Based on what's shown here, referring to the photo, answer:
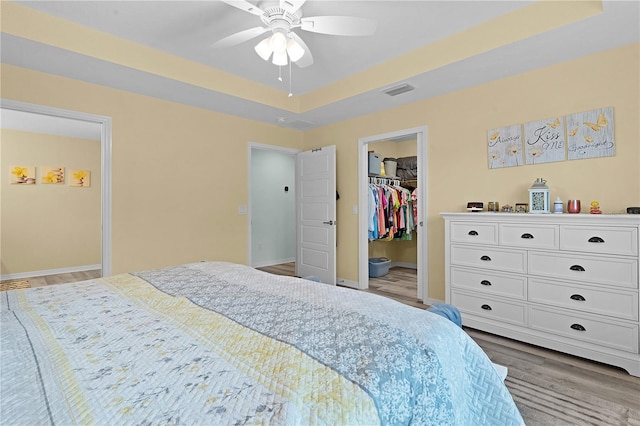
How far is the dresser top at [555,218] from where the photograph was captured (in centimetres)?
210

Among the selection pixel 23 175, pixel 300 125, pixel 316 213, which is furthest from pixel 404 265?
pixel 23 175

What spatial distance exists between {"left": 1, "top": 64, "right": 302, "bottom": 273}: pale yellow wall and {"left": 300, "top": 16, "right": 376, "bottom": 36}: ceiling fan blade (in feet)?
7.59

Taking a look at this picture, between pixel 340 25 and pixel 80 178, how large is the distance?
580 cm

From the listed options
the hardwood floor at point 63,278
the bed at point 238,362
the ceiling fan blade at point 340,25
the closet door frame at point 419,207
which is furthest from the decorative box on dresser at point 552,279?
the hardwood floor at point 63,278

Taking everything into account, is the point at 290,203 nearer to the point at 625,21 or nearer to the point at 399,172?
the point at 399,172

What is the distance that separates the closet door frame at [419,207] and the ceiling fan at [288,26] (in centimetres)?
187

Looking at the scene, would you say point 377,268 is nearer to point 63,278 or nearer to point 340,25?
point 340,25

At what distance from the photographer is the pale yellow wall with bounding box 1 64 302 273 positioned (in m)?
3.04

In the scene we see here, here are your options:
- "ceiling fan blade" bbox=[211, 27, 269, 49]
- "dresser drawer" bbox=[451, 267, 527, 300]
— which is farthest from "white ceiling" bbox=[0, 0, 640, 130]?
"dresser drawer" bbox=[451, 267, 527, 300]

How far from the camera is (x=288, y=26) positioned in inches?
80.7

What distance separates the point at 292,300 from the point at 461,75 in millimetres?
2724

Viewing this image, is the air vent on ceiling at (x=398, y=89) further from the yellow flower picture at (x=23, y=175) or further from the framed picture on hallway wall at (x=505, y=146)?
the yellow flower picture at (x=23, y=175)

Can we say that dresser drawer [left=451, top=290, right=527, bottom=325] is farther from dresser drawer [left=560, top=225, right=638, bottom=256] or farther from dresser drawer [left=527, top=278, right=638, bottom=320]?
dresser drawer [left=560, top=225, right=638, bottom=256]

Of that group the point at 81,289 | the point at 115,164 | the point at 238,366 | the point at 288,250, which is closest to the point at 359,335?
the point at 238,366
